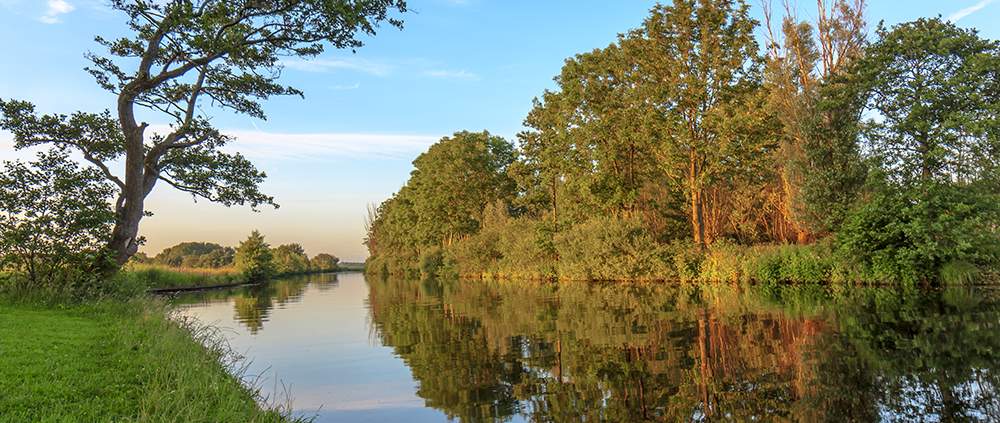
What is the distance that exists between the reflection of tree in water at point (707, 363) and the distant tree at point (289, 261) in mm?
78576

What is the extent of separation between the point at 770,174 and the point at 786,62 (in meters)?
6.95

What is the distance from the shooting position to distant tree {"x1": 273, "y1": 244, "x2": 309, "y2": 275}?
86.5 meters

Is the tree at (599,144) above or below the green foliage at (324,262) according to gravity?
above

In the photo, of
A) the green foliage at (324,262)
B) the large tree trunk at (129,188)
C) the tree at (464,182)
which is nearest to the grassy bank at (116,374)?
the large tree trunk at (129,188)

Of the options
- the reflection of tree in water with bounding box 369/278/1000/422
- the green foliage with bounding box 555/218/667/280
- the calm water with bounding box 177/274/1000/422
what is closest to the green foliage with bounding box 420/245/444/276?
the green foliage with bounding box 555/218/667/280

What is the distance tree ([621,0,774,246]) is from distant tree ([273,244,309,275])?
69961mm

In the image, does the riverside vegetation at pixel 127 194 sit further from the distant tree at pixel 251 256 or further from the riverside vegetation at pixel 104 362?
the distant tree at pixel 251 256

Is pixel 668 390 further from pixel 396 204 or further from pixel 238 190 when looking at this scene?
pixel 396 204

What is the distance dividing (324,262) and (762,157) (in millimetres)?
113531

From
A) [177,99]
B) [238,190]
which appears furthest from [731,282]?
[177,99]

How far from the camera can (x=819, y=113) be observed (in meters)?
22.4

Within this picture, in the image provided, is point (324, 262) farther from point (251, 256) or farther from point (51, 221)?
point (51, 221)

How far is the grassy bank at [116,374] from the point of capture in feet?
15.6

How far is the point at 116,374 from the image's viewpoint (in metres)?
5.96
